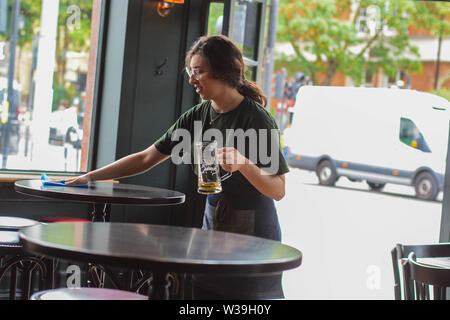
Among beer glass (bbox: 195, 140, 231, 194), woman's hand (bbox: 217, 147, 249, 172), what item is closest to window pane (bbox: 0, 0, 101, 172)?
beer glass (bbox: 195, 140, 231, 194)

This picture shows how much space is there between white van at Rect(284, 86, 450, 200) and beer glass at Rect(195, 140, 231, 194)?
7.83 m

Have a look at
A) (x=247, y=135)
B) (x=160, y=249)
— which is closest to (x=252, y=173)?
(x=247, y=135)

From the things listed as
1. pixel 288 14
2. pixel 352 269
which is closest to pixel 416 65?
pixel 288 14

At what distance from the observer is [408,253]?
2.51 meters

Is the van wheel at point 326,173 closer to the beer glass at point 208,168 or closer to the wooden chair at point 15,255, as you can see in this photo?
the wooden chair at point 15,255

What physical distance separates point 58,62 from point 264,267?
3.02m

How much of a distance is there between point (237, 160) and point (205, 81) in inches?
17.2

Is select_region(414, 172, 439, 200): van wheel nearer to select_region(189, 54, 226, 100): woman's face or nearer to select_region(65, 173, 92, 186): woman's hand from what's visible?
select_region(65, 173, 92, 186): woman's hand

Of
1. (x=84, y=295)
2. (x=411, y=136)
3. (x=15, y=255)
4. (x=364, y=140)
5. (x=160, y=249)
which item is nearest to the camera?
(x=160, y=249)

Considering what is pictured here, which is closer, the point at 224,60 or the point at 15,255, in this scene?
the point at 224,60

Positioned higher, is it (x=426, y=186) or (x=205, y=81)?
(x=205, y=81)

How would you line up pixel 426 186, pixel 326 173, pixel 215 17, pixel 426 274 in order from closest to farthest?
pixel 426 274, pixel 215 17, pixel 426 186, pixel 326 173

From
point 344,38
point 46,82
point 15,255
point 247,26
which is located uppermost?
point 344,38

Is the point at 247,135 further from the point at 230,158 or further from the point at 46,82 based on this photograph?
the point at 46,82
